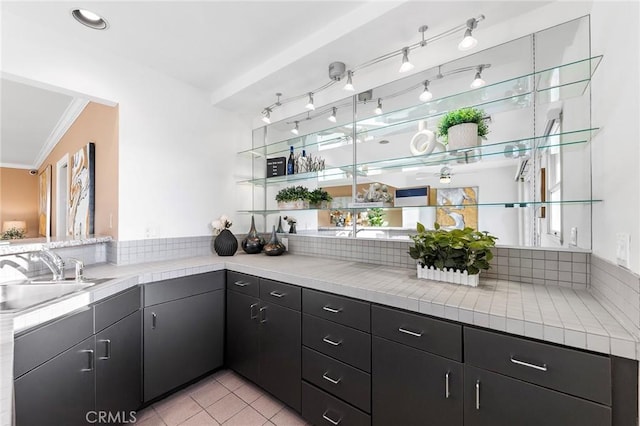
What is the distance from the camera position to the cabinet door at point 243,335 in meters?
1.96

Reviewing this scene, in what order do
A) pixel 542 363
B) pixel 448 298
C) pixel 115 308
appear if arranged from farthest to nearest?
pixel 115 308
pixel 448 298
pixel 542 363

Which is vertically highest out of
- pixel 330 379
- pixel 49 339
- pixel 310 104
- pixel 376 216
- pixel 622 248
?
pixel 310 104

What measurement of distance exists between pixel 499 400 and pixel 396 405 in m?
0.46

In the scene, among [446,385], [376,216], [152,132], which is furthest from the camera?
[152,132]

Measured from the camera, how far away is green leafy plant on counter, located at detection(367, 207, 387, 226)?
214 centimetres

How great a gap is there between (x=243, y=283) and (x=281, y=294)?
0.43 meters

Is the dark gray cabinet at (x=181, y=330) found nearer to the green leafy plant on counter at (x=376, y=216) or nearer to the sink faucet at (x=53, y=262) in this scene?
the sink faucet at (x=53, y=262)

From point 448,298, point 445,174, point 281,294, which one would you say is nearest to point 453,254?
point 448,298

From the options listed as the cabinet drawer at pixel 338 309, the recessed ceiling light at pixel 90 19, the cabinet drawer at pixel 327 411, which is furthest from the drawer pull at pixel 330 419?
the recessed ceiling light at pixel 90 19

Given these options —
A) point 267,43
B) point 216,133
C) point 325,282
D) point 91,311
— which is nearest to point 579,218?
point 325,282

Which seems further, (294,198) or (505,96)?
(294,198)

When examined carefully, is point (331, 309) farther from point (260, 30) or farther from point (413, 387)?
point (260, 30)

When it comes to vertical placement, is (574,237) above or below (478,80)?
below

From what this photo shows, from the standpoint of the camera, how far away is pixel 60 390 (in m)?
1.24
